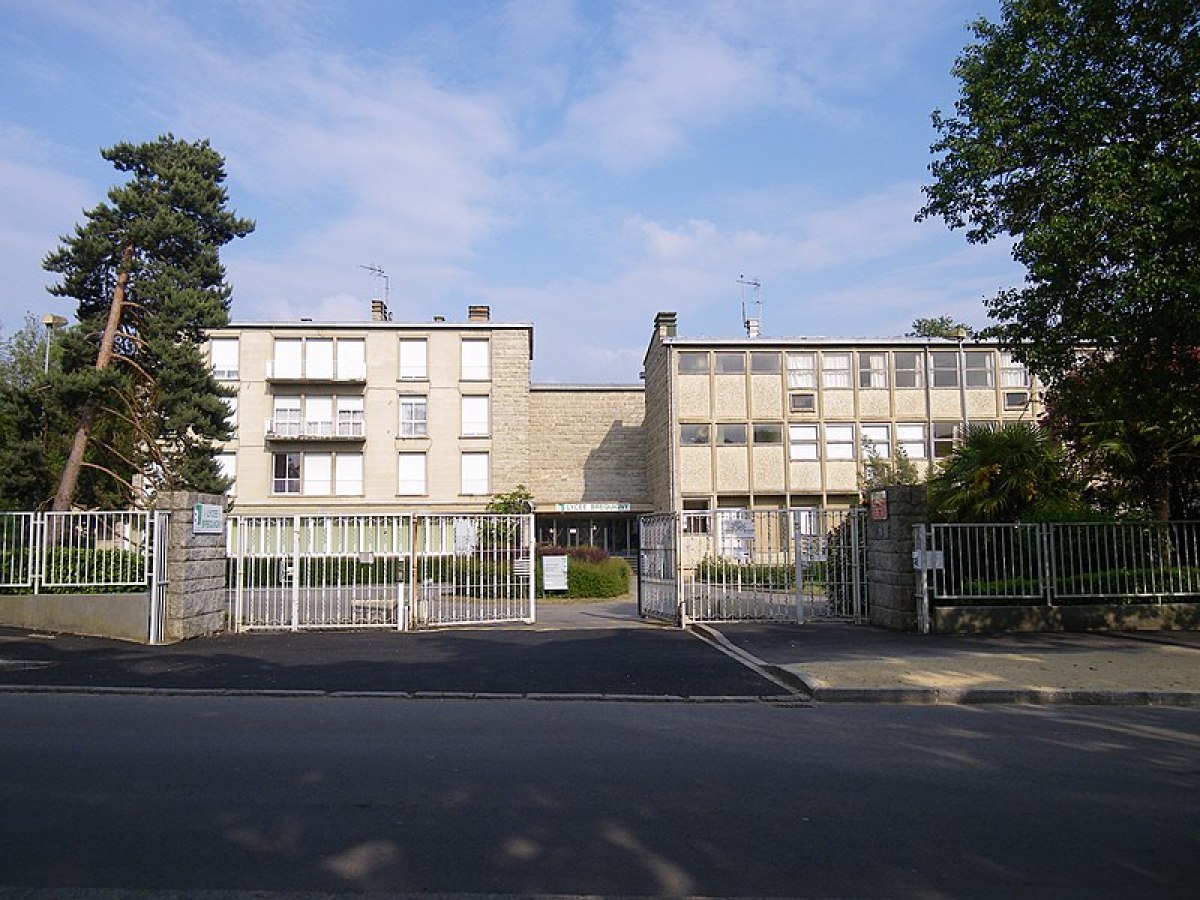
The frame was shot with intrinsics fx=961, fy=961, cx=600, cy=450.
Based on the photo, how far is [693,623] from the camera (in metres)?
18.1

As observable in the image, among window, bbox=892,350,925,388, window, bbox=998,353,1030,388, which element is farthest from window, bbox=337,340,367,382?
window, bbox=998,353,1030,388

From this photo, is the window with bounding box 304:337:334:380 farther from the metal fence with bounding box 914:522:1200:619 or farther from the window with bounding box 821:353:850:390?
the metal fence with bounding box 914:522:1200:619

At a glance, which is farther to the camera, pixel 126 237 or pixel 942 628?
pixel 126 237

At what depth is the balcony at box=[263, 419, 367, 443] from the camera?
4653 centimetres

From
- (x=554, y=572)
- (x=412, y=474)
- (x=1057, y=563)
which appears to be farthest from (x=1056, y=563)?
(x=412, y=474)

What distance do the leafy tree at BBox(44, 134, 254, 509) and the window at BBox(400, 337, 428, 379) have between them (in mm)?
17601

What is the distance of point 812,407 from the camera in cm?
4369

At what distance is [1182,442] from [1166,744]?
11.8 metres

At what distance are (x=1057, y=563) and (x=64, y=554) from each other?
16.4 metres

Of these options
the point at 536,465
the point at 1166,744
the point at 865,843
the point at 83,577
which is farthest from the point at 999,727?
the point at 536,465

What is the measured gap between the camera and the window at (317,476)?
47.1 m

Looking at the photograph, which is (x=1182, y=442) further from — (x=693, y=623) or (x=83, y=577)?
(x=83, y=577)

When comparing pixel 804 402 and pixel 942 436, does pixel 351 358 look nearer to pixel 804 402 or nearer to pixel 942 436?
pixel 804 402

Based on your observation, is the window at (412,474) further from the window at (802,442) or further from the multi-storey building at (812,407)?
the window at (802,442)
